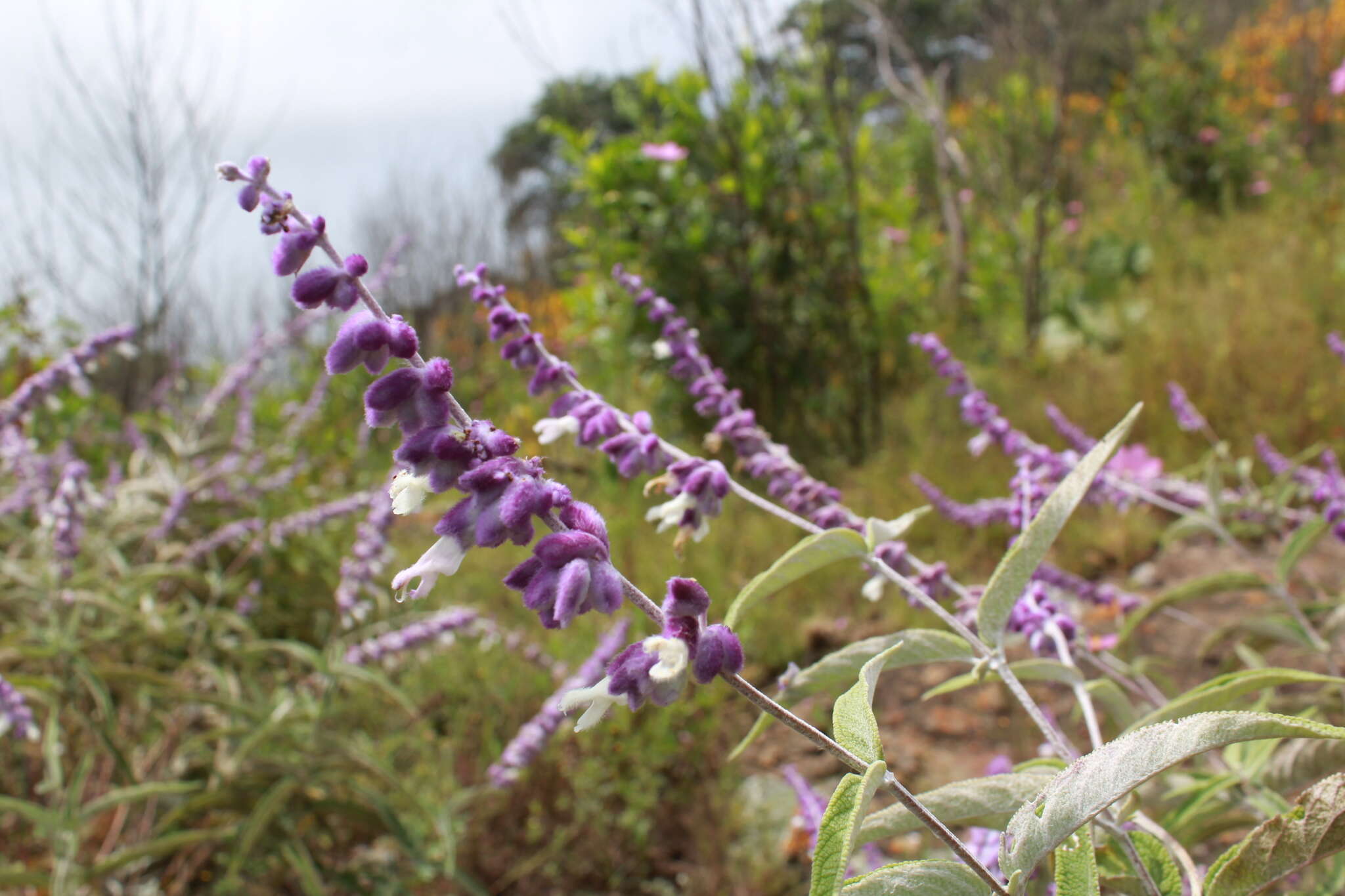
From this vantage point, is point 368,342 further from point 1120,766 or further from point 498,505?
point 1120,766

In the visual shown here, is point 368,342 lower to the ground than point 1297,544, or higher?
higher

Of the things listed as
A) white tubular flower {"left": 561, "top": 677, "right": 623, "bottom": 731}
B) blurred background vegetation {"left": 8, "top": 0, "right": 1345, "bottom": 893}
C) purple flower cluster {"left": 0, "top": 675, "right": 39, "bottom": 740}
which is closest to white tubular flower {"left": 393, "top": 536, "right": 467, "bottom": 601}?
white tubular flower {"left": 561, "top": 677, "right": 623, "bottom": 731}

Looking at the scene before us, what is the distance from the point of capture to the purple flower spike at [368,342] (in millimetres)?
535

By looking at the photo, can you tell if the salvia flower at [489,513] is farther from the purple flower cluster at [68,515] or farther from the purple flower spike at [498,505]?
the purple flower cluster at [68,515]

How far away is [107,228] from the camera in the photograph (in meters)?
6.11

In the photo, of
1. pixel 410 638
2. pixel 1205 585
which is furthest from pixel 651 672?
pixel 410 638

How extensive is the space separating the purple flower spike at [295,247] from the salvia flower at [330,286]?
0.02 metres

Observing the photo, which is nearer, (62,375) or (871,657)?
(871,657)

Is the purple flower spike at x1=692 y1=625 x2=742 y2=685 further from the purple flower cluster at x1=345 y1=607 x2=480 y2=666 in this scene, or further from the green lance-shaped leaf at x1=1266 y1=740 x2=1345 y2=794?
the purple flower cluster at x1=345 y1=607 x2=480 y2=666

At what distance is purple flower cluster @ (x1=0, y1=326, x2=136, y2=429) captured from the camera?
1883mm

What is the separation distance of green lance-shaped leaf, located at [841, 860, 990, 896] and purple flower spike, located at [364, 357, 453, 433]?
418mm

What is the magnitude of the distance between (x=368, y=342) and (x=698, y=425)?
5.13 m

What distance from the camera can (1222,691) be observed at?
0.71m

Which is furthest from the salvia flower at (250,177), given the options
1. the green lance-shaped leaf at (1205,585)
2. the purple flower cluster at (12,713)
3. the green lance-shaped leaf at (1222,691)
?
the purple flower cluster at (12,713)
